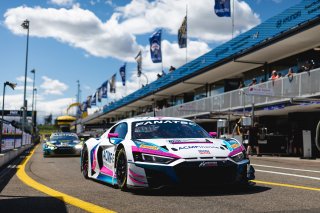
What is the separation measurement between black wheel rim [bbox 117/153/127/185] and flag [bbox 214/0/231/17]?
22368 millimetres

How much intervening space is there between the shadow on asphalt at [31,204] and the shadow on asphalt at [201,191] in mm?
1362

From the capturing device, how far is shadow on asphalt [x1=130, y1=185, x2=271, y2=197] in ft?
20.8

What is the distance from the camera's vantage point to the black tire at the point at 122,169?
6816 mm

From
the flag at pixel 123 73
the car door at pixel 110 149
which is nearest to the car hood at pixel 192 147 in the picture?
the car door at pixel 110 149

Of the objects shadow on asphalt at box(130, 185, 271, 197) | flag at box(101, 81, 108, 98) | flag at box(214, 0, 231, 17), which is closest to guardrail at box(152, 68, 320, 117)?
flag at box(214, 0, 231, 17)

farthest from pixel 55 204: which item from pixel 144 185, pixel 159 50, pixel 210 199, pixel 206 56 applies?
pixel 159 50

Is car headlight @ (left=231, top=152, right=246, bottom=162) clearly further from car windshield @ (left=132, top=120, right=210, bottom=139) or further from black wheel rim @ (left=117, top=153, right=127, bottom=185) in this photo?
black wheel rim @ (left=117, top=153, right=127, bottom=185)

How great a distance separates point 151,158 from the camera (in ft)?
21.0

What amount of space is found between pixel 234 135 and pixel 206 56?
37.6 ft

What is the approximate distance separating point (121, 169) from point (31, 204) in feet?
5.63

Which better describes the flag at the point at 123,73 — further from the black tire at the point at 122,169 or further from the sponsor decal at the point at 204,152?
the sponsor decal at the point at 204,152

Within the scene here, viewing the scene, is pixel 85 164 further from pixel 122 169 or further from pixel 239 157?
pixel 239 157

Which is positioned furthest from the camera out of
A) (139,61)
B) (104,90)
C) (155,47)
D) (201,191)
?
(104,90)

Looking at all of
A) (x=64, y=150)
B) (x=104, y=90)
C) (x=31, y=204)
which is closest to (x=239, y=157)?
(x=31, y=204)
